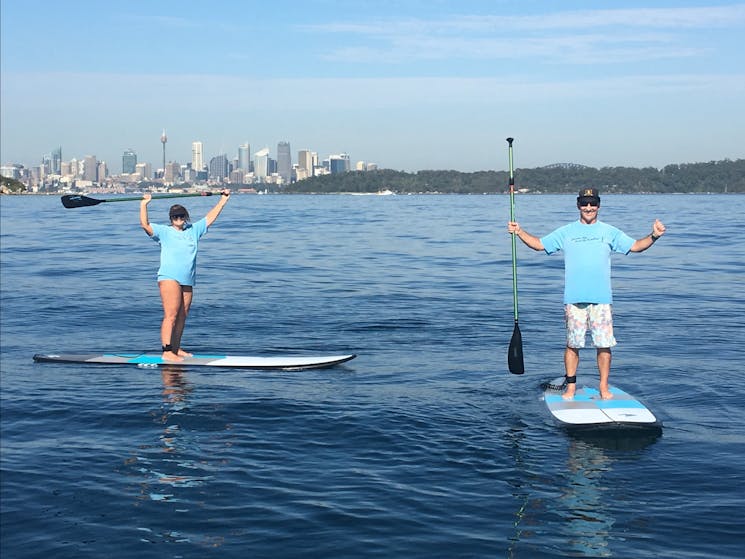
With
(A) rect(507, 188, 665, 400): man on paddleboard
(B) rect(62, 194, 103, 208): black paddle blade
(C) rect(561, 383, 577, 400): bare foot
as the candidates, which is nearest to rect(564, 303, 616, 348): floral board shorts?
(A) rect(507, 188, 665, 400): man on paddleboard

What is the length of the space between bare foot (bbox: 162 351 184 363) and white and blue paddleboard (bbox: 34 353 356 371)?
41 mm

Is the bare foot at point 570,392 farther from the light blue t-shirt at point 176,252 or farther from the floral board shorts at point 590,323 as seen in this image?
the light blue t-shirt at point 176,252

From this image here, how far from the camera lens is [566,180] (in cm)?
14225

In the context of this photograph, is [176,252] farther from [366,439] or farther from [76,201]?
[366,439]

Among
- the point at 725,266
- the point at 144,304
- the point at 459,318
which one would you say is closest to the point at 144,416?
the point at 459,318

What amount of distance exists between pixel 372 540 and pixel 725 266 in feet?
66.0

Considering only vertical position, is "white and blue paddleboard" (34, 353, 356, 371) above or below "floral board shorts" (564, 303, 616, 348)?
below

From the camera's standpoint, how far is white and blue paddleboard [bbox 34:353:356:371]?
35.1ft

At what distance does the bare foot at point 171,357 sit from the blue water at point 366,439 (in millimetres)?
421

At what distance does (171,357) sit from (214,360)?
1.71 feet

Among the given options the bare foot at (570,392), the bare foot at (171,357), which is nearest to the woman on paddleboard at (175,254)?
the bare foot at (171,357)

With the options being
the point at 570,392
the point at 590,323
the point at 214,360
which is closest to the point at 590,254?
the point at 590,323

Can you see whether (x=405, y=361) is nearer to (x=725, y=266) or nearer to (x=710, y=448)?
(x=710, y=448)

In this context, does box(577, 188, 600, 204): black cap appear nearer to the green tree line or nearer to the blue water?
the blue water
